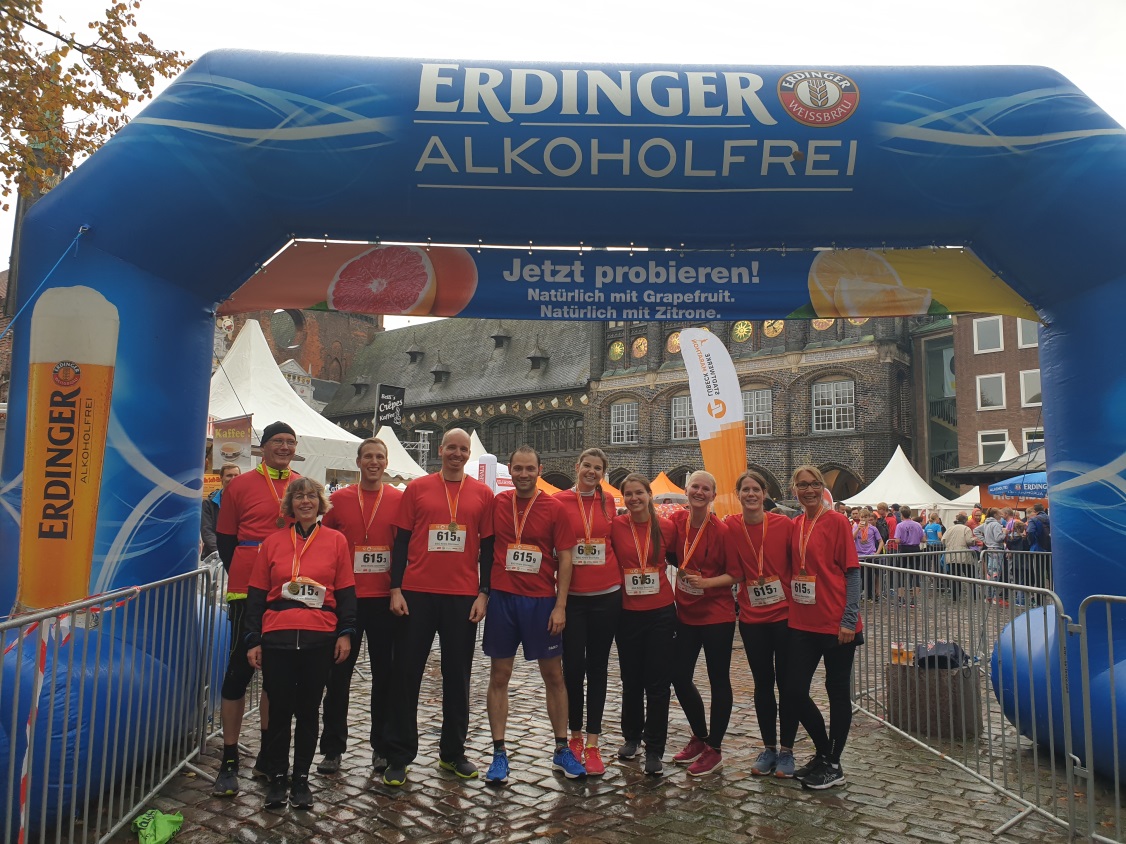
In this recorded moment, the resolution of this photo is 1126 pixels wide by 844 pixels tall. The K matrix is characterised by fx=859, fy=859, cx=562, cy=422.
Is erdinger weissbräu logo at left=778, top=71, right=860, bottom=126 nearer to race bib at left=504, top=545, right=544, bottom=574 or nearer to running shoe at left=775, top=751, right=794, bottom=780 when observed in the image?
race bib at left=504, top=545, right=544, bottom=574

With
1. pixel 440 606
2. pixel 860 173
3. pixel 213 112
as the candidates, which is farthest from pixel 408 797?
pixel 860 173

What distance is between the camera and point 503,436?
43062 mm

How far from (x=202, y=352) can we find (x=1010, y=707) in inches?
207

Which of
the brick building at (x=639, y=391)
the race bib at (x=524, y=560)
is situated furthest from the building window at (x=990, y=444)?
the race bib at (x=524, y=560)

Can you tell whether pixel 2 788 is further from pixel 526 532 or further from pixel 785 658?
pixel 785 658

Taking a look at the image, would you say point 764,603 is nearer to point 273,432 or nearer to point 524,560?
point 524,560

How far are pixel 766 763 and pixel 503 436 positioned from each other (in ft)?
126

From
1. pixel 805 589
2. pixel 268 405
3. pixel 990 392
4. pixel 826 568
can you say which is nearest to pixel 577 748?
pixel 805 589

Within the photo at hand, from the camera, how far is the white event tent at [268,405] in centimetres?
1450

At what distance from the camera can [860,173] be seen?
5012 mm

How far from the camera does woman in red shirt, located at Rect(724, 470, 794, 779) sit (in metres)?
4.95

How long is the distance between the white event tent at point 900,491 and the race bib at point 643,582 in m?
21.3

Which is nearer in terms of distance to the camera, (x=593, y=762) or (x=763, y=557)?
(x=593, y=762)

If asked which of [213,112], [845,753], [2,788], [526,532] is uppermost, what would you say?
[213,112]
